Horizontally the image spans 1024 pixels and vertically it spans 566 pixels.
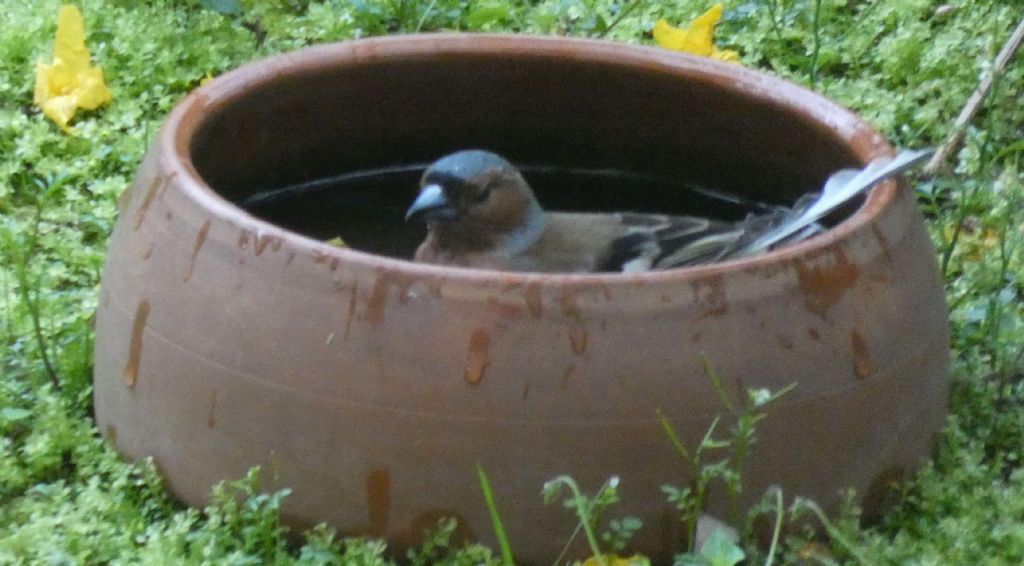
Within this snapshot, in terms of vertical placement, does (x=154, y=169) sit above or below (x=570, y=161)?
above

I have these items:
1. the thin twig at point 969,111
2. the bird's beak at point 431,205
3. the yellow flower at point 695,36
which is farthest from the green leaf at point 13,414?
the thin twig at point 969,111

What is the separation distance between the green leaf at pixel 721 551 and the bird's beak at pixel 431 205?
→ 1.03 metres

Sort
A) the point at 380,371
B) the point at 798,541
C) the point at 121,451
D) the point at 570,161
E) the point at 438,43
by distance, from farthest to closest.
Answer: the point at 570,161 → the point at 438,43 → the point at 121,451 → the point at 798,541 → the point at 380,371

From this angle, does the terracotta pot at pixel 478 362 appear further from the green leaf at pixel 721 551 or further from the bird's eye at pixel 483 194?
the bird's eye at pixel 483 194

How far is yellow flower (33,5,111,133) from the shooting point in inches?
176

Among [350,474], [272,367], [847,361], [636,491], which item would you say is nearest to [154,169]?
[272,367]

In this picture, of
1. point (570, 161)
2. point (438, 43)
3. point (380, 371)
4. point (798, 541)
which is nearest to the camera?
point (380, 371)

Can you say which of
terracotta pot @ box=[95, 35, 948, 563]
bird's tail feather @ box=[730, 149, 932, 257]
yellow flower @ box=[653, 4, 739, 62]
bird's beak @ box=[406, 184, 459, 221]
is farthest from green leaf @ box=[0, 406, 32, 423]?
yellow flower @ box=[653, 4, 739, 62]

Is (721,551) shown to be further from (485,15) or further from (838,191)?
(485,15)

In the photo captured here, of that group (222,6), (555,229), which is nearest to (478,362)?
(555,229)

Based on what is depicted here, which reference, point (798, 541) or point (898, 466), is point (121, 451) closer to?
point (798, 541)

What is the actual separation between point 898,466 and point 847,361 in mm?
335

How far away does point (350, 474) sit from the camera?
2.77 meters

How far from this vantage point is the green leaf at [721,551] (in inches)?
104
